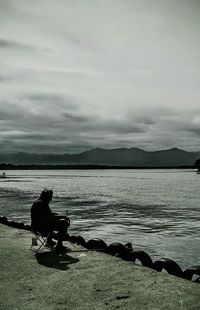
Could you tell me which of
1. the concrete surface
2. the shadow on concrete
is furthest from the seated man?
the concrete surface

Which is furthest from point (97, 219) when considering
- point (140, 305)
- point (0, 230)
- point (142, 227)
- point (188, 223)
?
point (140, 305)

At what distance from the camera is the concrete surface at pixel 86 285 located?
5.89m

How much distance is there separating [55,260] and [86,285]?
2086 mm

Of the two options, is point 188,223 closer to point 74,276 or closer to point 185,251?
point 185,251

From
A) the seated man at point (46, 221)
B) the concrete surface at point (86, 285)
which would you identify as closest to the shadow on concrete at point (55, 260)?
the concrete surface at point (86, 285)

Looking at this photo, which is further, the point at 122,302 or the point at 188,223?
the point at 188,223

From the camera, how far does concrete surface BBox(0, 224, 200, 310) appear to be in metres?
5.89

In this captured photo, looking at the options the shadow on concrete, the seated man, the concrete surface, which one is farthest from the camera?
the seated man

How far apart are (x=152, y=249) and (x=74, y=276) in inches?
355

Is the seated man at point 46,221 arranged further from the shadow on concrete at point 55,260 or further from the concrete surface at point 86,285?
the concrete surface at point 86,285

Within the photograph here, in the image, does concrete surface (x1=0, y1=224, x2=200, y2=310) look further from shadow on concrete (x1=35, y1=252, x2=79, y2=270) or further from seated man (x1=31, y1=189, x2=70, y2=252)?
seated man (x1=31, y1=189, x2=70, y2=252)

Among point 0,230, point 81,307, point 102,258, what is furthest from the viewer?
point 0,230

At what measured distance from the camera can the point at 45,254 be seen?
9.25m

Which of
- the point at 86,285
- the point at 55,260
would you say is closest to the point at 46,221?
the point at 55,260
